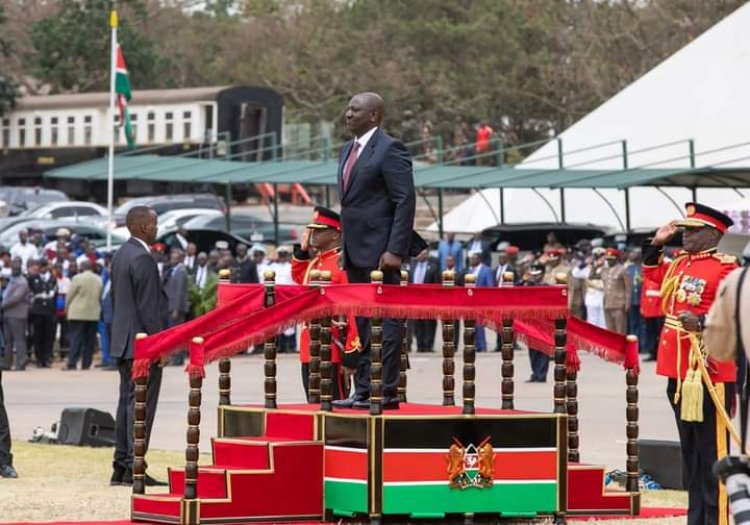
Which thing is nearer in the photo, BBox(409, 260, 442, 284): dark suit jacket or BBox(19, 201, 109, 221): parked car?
BBox(409, 260, 442, 284): dark suit jacket

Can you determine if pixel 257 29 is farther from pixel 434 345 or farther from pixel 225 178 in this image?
pixel 434 345

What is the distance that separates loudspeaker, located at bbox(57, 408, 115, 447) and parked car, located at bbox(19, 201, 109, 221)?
3320cm

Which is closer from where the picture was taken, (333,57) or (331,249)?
(331,249)

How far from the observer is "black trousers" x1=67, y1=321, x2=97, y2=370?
29578 mm

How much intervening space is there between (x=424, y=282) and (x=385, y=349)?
20969 millimetres

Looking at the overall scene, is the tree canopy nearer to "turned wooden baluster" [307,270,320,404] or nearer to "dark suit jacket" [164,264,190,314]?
"dark suit jacket" [164,264,190,314]

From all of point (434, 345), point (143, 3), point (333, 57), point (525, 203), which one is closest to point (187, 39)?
point (143, 3)

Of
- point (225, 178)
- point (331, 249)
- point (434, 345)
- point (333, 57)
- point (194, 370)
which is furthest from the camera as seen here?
point (333, 57)

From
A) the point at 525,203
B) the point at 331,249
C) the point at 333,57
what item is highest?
the point at 333,57

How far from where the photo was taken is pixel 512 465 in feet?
37.3

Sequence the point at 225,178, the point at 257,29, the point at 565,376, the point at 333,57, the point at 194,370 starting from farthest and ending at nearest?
the point at 257,29, the point at 333,57, the point at 225,178, the point at 565,376, the point at 194,370

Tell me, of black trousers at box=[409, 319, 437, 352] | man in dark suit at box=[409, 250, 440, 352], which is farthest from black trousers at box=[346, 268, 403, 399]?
black trousers at box=[409, 319, 437, 352]

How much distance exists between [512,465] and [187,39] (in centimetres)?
7832

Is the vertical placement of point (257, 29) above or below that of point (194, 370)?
above
